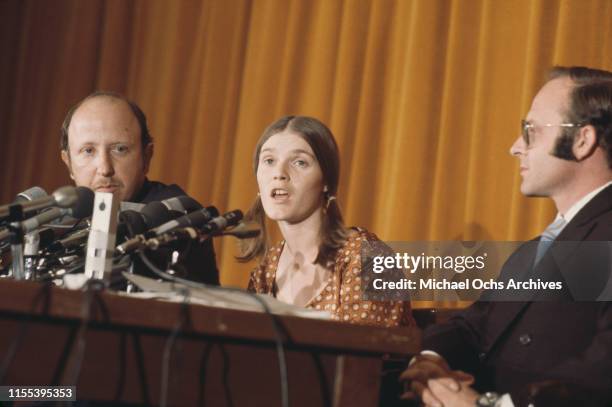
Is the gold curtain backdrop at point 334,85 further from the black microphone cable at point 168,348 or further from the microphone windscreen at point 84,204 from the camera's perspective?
the black microphone cable at point 168,348

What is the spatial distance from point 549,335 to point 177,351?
96 cm

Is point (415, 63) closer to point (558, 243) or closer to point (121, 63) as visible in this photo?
point (558, 243)

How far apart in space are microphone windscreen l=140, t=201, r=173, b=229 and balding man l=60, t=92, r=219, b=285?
0.61 m

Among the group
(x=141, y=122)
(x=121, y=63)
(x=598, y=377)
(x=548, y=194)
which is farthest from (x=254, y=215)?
(x=121, y=63)

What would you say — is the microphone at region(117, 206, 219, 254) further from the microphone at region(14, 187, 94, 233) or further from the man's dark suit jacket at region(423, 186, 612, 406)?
the man's dark suit jacket at region(423, 186, 612, 406)

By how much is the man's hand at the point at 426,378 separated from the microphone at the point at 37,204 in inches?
30.5

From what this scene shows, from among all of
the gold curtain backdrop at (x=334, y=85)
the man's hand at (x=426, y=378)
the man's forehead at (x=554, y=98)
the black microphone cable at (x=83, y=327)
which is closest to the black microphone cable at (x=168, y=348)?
the black microphone cable at (x=83, y=327)

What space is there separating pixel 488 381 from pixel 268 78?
210cm

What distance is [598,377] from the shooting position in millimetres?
1766

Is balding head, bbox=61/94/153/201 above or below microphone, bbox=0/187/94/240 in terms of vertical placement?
above

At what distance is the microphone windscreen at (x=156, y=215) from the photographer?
1.85m

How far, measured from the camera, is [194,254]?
2.53 m

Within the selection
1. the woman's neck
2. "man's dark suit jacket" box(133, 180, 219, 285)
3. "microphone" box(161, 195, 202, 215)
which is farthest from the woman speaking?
"microphone" box(161, 195, 202, 215)

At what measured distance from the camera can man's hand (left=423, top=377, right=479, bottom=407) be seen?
68.2 inches
